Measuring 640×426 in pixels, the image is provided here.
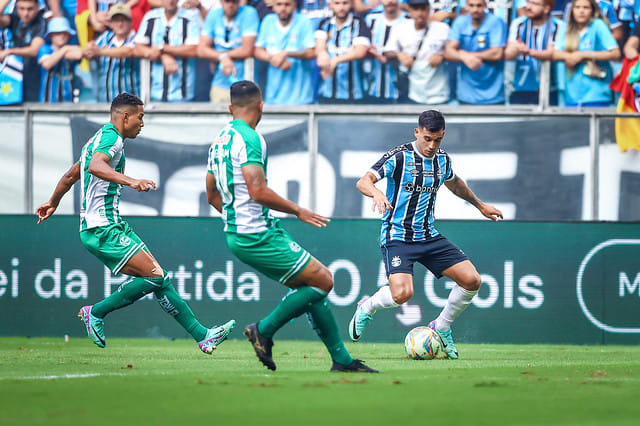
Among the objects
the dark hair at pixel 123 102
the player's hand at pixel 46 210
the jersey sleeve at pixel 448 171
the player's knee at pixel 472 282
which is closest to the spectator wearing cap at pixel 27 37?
the player's hand at pixel 46 210

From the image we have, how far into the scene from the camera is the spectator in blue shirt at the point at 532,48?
12414mm

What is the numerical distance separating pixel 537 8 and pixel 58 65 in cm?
666

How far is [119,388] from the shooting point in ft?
19.3

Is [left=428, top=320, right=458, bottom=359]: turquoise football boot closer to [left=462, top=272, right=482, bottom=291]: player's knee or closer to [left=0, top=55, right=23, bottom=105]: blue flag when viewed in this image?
[left=462, top=272, right=482, bottom=291]: player's knee

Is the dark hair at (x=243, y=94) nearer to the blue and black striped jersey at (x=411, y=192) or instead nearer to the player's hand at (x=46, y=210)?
the blue and black striped jersey at (x=411, y=192)

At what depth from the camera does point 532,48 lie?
1249cm

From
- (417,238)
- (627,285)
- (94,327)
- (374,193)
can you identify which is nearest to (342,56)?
(417,238)

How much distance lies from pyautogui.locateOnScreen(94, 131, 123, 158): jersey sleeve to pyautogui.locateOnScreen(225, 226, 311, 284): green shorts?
1.94 meters

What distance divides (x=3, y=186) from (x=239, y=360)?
227 inches

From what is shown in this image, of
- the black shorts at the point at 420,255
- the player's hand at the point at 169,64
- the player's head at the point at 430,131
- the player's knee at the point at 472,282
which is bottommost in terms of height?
the player's knee at the point at 472,282

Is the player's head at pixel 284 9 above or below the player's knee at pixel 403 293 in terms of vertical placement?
above

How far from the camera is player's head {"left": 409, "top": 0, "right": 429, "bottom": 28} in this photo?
41.4ft

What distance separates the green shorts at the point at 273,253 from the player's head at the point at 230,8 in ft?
23.0

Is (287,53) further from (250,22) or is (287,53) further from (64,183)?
(64,183)
